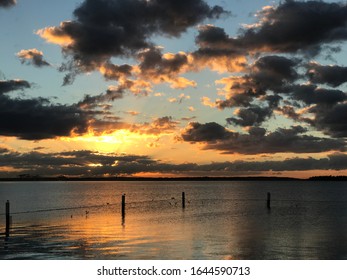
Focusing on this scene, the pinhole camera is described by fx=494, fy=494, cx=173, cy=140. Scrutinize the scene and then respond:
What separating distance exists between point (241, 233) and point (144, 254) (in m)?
17.3

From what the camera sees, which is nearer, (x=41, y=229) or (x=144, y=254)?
(x=144, y=254)

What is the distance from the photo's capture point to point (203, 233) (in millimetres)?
47906
